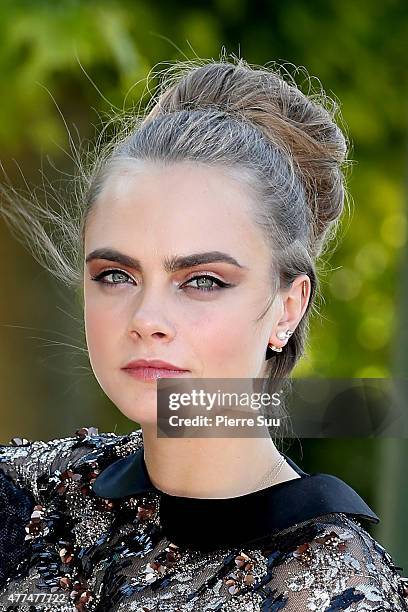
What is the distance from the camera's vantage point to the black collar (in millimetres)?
1829

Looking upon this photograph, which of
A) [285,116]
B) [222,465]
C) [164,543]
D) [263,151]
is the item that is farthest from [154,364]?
[285,116]

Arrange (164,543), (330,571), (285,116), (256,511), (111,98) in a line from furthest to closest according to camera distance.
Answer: (111,98) < (285,116) < (164,543) < (256,511) < (330,571)

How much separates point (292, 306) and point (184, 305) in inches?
9.9

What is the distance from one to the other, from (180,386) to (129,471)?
13.8 inches

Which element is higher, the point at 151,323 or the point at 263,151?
the point at 263,151

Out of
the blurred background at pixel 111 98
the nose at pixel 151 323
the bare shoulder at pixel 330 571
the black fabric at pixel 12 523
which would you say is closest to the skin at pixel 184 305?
the nose at pixel 151 323

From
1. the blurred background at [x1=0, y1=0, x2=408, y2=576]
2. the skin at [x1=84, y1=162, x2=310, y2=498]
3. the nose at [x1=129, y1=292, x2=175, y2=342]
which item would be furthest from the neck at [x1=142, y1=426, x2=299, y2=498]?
the blurred background at [x1=0, y1=0, x2=408, y2=576]

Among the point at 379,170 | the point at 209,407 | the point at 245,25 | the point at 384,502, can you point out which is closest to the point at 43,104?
the point at 245,25

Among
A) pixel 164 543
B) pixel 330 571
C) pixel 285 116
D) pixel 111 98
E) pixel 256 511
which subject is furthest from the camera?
pixel 111 98

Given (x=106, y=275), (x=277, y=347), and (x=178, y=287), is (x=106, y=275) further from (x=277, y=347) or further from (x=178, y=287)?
(x=277, y=347)

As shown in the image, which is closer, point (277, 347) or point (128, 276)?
point (128, 276)

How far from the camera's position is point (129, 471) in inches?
83.4

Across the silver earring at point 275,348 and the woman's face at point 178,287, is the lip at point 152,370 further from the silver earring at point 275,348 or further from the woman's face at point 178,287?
the silver earring at point 275,348

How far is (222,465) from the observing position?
6.34ft
